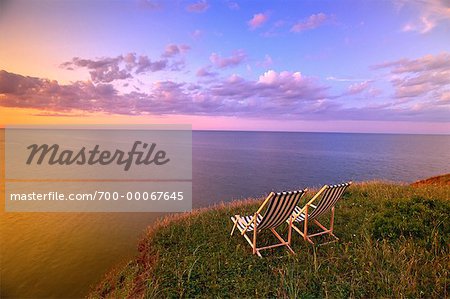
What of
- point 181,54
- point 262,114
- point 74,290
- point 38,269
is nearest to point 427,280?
point 74,290

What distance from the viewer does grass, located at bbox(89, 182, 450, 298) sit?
112 inches

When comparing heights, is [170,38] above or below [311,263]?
above

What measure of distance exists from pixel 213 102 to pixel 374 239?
57604 millimetres

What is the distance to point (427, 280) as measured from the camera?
Answer: 9.37ft

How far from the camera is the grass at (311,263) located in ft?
9.33

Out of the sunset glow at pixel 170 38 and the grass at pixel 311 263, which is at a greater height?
the sunset glow at pixel 170 38

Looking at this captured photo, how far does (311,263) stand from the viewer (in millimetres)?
3422

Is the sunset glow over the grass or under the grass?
over

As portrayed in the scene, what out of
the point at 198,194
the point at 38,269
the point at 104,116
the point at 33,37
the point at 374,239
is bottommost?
the point at 198,194

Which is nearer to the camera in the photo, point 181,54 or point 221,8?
point 221,8

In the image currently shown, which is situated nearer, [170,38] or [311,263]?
[311,263]

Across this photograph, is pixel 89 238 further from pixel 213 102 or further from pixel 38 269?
pixel 213 102

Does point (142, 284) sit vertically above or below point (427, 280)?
below

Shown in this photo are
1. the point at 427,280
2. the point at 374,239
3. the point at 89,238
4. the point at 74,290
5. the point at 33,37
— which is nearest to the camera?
the point at 427,280
